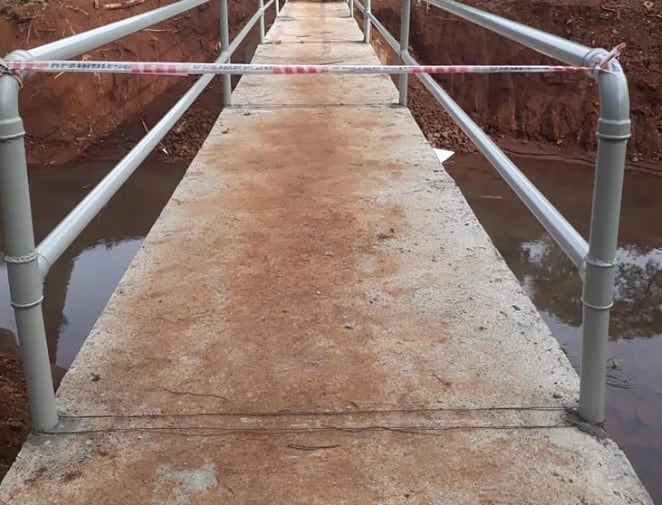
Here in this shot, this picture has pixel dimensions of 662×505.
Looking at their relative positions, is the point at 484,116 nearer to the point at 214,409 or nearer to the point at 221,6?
the point at 221,6

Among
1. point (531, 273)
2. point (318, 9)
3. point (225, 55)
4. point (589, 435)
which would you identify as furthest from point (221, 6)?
point (318, 9)

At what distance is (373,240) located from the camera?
3.18 metres

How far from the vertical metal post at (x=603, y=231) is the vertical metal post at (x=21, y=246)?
A: 126 cm

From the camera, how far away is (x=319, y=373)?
2.21 metres

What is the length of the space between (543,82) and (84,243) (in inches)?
416

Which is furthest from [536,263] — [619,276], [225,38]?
[225,38]

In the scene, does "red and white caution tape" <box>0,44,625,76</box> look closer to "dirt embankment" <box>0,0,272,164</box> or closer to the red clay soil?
the red clay soil

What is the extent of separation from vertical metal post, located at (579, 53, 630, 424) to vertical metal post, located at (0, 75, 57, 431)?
126cm

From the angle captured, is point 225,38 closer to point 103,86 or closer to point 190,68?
point 190,68

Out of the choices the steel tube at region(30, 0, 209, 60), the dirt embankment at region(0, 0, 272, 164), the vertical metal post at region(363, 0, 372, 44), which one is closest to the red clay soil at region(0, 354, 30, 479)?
the steel tube at region(30, 0, 209, 60)

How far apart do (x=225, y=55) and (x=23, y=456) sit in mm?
3582

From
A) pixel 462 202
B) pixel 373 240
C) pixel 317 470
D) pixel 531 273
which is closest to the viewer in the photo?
pixel 317 470

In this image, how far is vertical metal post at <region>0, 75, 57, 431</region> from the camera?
157cm

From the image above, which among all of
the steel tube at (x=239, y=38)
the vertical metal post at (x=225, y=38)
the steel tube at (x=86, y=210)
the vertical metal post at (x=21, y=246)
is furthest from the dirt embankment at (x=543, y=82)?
the vertical metal post at (x=21, y=246)
